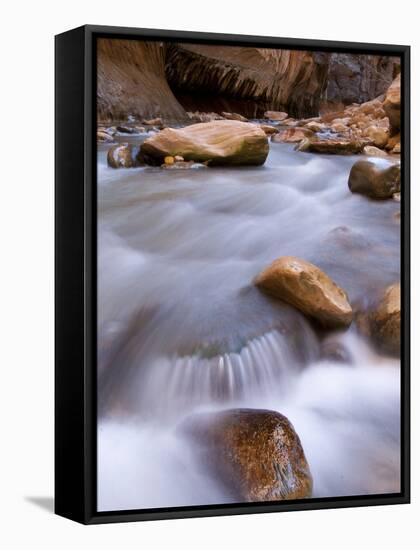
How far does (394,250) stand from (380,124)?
0.55 metres

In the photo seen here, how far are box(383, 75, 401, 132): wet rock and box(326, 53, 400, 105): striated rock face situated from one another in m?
0.05

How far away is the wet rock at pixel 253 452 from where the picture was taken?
6.03 metres

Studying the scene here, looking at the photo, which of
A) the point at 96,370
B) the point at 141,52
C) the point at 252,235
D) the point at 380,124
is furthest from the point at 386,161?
the point at 96,370

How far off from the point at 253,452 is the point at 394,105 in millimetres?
1654

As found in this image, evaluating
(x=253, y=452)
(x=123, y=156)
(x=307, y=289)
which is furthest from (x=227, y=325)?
(x=123, y=156)

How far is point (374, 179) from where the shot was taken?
21.1ft

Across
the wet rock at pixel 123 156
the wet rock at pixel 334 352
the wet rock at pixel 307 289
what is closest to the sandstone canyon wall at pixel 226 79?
the wet rock at pixel 123 156

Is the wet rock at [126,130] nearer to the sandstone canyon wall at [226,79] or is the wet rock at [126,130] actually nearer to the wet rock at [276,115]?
the sandstone canyon wall at [226,79]

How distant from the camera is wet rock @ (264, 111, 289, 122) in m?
6.31

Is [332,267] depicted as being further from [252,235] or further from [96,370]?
[96,370]

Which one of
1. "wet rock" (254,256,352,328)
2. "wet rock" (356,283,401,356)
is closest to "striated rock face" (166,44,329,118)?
"wet rock" (254,256,352,328)

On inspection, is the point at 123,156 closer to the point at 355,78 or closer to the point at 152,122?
the point at 152,122

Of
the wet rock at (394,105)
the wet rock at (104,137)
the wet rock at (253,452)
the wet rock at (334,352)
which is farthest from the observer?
the wet rock at (394,105)

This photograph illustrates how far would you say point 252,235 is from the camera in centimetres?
620
